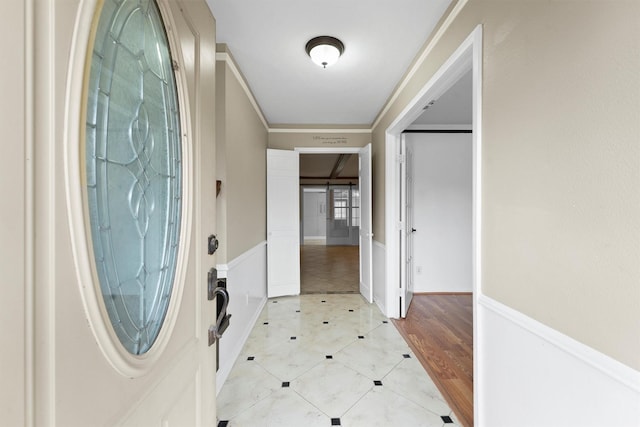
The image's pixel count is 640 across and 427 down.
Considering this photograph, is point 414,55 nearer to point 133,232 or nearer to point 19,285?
point 133,232

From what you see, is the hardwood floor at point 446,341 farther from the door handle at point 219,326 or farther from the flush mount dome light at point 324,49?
the flush mount dome light at point 324,49

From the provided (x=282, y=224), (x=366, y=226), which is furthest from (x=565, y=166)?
(x=282, y=224)

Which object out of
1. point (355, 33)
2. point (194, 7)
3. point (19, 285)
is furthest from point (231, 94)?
point (19, 285)

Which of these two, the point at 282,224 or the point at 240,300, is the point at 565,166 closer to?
the point at 240,300

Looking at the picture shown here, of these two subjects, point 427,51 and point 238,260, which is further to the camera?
point 238,260

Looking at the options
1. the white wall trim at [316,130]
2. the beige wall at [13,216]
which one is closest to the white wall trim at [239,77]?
the white wall trim at [316,130]

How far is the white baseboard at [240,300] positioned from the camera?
204cm

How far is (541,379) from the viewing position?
40.7 inches

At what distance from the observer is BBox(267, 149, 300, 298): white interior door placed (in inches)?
149

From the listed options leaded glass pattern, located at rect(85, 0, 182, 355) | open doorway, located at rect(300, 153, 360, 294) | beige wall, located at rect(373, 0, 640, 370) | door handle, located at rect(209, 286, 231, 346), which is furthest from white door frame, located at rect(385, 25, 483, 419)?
open doorway, located at rect(300, 153, 360, 294)

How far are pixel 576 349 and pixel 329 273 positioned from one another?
456 cm

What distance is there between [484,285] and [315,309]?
7.83 feet

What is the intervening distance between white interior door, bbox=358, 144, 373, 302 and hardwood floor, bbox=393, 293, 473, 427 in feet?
2.14

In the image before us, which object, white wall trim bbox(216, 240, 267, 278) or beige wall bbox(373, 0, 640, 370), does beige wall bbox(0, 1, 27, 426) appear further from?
white wall trim bbox(216, 240, 267, 278)
